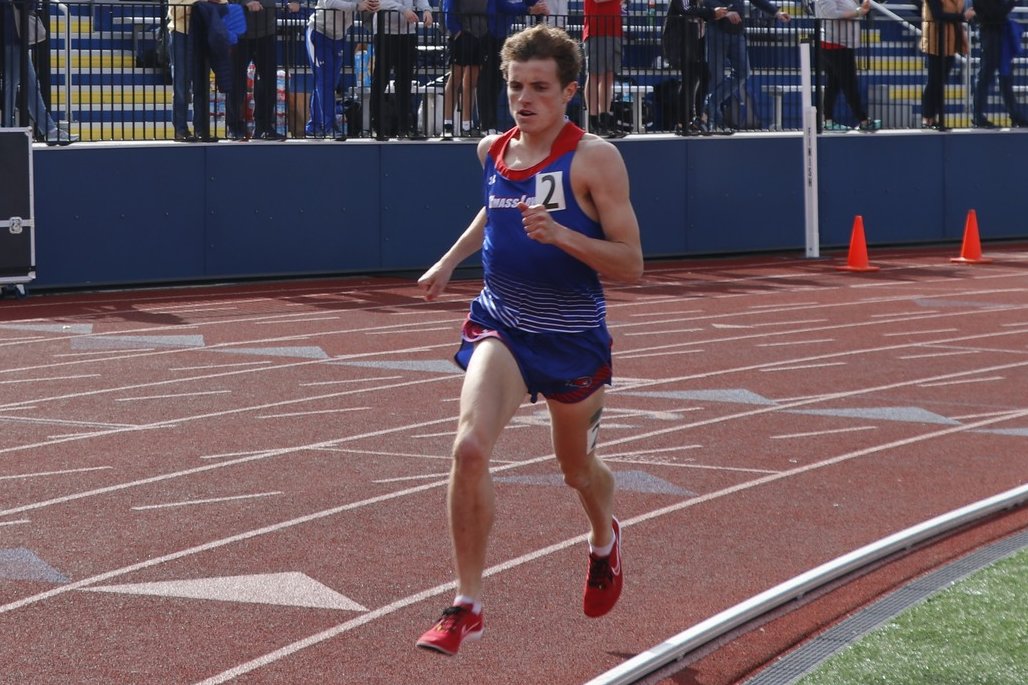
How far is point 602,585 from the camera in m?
5.92

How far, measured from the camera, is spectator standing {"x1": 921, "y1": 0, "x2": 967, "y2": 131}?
882 inches

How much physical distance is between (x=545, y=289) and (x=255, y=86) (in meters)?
12.5

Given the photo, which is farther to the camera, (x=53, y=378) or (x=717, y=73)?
(x=717, y=73)

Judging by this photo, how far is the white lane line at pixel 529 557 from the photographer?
550 centimetres

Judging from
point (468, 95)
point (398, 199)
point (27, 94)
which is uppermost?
point (468, 95)

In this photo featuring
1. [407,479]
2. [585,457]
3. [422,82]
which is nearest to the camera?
[585,457]

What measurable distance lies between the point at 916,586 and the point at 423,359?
637cm

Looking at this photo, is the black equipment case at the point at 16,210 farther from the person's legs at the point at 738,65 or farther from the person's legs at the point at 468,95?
the person's legs at the point at 738,65

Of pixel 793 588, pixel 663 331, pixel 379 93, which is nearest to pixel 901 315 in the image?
pixel 663 331

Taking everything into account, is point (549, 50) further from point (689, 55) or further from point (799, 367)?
point (689, 55)

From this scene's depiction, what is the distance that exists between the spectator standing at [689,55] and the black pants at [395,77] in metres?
3.44

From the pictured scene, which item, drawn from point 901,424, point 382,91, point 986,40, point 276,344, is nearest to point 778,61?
point 986,40

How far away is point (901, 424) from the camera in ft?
32.6

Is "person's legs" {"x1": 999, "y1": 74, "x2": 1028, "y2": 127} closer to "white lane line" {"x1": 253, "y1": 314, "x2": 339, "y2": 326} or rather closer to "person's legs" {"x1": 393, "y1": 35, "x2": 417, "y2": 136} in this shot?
"person's legs" {"x1": 393, "y1": 35, "x2": 417, "y2": 136}
